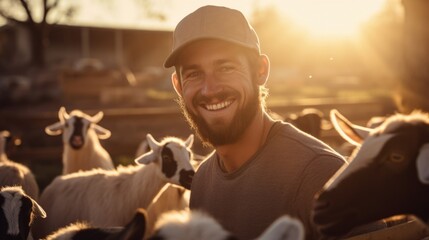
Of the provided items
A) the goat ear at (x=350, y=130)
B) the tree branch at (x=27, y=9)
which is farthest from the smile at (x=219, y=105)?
the tree branch at (x=27, y=9)

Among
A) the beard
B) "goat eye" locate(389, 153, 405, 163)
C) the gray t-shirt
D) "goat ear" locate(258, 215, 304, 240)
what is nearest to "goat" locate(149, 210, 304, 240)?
"goat ear" locate(258, 215, 304, 240)

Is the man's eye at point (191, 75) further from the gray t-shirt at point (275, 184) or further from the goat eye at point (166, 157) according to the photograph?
the goat eye at point (166, 157)

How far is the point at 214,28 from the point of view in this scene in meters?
3.37

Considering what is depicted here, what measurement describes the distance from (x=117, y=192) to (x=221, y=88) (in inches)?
117

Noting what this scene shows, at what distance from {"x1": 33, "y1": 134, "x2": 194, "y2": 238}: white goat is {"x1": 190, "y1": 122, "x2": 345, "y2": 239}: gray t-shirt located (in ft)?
7.64

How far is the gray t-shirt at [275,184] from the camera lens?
3.09 m

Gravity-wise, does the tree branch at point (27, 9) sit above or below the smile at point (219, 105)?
above

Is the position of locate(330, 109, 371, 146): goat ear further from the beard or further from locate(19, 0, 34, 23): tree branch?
locate(19, 0, 34, 23): tree branch

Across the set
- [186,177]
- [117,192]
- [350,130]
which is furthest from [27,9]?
[350,130]

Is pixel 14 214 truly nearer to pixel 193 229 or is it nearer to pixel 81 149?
pixel 193 229

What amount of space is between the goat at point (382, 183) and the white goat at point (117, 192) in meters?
3.17

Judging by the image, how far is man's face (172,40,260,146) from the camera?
3.41 metres

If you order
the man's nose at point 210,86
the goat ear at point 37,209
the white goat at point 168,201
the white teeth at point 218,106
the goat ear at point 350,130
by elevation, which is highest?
the man's nose at point 210,86

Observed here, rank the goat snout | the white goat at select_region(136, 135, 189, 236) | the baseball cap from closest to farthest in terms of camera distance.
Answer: the baseball cap → the goat snout → the white goat at select_region(136, 135, 189, 236)
